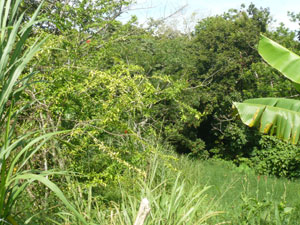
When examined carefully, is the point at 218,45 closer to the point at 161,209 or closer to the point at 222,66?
the point at 222,66

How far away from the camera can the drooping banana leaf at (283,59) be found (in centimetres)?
478

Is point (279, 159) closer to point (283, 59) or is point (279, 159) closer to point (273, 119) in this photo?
point (283, 59)

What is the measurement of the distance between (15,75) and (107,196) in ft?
10.8

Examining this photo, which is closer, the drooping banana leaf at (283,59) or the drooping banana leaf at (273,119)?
the drooping banana leaf at (273,119)

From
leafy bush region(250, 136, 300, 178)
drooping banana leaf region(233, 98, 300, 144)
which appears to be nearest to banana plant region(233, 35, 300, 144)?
drooping banana leaf region(233, 98, 300, 144)

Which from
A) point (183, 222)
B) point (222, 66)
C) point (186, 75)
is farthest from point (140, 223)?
point (222, 66)

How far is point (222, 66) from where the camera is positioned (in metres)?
13.8

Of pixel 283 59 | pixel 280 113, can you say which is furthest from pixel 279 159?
pixel 280 113

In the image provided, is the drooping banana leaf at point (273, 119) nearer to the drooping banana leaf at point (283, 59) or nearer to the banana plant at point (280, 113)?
the banana plant at point (280, 113)

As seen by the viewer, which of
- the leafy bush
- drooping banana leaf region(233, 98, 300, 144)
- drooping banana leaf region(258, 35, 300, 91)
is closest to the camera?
drooping banana leaf region(233, 98, 300, 144)

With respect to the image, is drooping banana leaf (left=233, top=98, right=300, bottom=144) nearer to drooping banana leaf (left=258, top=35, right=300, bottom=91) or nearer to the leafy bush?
drooping banana leaf (left=258, top=35, right=300, bottom=91)

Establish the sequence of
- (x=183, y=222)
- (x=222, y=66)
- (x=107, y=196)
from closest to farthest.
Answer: (x=183, y=222)
(x=107, y=196)
(x=222, y=66)

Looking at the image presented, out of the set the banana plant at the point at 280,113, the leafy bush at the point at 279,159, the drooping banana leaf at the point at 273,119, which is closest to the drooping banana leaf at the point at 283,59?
the banana plant at the point at 280,113

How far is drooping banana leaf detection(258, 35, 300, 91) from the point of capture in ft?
15.7
